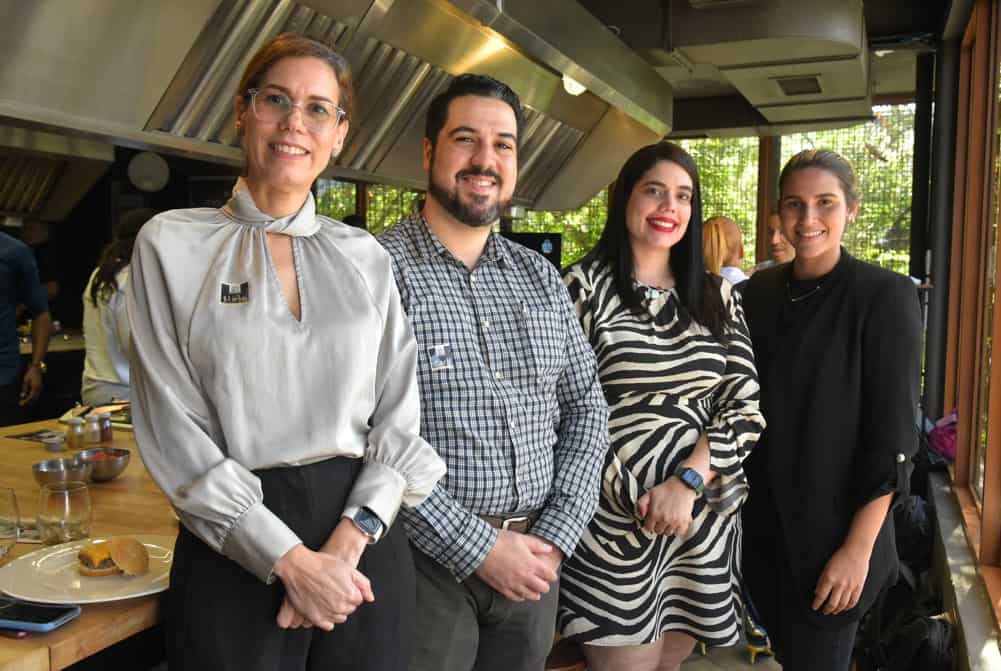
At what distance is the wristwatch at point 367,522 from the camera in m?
1.31

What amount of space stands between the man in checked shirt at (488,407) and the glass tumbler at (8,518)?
2.39 ft

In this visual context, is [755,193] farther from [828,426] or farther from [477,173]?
[477,173]

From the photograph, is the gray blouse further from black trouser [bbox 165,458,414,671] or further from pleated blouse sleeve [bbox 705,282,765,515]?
pleated blouse sleeve [bbox 705,282,765,515]

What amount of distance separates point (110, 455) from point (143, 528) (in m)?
0.41

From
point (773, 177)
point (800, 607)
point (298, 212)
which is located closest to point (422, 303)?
point (298, 212)

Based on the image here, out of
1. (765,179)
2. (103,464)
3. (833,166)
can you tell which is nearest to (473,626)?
(103,464)

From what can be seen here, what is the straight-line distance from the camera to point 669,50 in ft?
14.6

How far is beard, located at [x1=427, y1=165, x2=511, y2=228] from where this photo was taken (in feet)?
5.53

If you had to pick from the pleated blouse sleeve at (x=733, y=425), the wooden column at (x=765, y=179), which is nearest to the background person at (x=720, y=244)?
the pleated blouse sleeve at (x=733, y=425)

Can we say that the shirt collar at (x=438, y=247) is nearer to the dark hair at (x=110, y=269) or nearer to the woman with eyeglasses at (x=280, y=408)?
the woman with eyeglasses at (x=280, y=408)

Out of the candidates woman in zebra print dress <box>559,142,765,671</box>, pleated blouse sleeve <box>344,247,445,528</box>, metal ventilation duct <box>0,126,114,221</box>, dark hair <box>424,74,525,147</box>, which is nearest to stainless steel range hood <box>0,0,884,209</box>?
dark hair <box>424,74,525,147</box>

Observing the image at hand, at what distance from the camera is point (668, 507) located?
1.83 metres

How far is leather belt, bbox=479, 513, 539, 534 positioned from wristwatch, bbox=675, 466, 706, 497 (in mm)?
347

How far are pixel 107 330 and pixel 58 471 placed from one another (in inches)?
59.0
